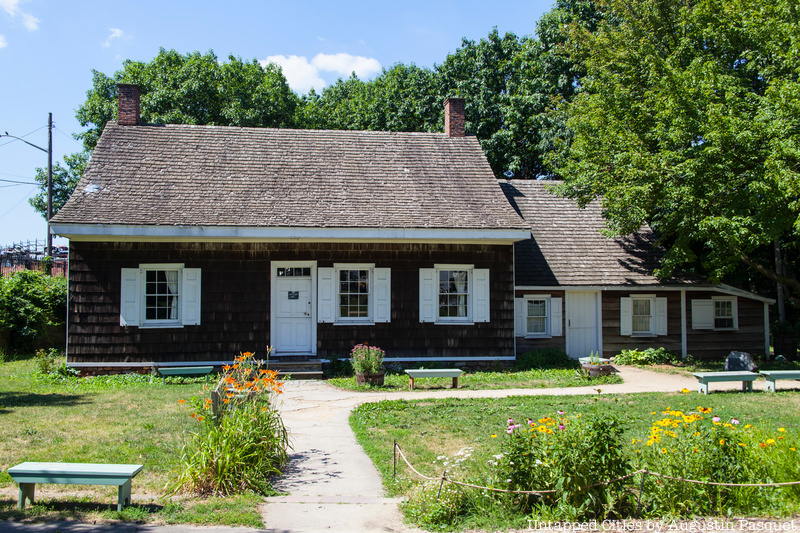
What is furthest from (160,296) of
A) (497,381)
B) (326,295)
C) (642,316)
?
(642,316)

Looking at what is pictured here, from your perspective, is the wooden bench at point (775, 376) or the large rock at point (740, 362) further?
the large rock at point (740, 362)

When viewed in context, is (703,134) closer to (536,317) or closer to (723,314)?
(723,314)

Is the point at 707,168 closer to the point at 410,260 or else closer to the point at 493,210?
the point at 493,210

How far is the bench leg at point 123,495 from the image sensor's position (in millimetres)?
6082

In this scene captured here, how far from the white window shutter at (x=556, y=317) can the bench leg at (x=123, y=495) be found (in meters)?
14.5

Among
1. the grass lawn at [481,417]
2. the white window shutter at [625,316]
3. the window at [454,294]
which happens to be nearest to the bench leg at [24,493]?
the grass lawn at [481,417]

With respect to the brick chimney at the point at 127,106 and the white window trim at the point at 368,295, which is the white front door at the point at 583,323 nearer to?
the white window trim at the point at 368,295

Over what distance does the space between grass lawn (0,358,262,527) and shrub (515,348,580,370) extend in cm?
887

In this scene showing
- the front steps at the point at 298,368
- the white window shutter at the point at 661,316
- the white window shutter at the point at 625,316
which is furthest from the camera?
the white window shutter at the point at 661,316

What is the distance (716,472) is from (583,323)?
514 inches

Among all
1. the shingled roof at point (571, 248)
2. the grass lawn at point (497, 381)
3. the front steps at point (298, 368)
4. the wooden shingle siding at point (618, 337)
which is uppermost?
the shingled roof at point (571, 248)

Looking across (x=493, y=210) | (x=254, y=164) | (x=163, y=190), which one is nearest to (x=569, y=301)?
(x=493, y=210)

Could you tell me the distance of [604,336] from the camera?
1892cm

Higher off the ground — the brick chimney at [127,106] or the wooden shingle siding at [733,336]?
the brick chimney at [127,106]
